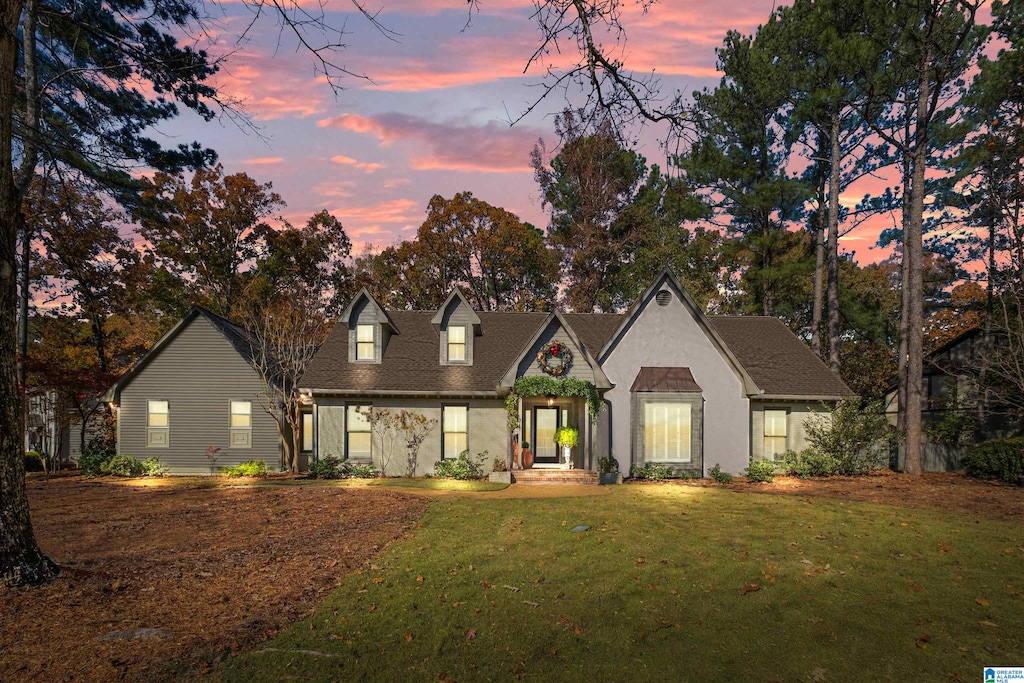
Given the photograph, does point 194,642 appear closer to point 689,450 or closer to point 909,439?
point 689,450

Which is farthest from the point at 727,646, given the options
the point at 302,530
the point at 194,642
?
the point at 302,530

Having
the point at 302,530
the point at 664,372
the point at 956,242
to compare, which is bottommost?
the point at 302,530

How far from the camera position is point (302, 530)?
12.4 metres

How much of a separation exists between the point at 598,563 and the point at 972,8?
2125 cm

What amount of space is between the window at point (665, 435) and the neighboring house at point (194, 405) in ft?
48.4

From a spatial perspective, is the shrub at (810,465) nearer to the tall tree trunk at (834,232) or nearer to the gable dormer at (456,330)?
the tall tree trunk at (834,232)

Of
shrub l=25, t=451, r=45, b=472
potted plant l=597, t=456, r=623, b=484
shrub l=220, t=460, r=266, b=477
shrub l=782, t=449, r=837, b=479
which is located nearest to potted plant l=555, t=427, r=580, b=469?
potted plant l=597, t=456, r=623, b=484

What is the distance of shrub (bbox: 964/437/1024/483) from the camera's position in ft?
61.2

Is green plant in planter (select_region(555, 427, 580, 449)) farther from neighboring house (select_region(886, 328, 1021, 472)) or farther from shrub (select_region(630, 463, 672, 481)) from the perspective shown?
neighboring house (select_region(886, 328, 1021, 472))

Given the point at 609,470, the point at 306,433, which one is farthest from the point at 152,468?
the point at 609,470

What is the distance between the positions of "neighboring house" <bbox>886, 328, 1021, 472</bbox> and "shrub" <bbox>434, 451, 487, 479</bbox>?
1690cm

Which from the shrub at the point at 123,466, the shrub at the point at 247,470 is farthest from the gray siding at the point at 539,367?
the shrub at the point at 123,466

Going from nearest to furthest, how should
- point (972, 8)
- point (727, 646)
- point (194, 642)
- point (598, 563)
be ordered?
point (194, 642)
point (727, 646)
point (598, 563)
point (972, 8)

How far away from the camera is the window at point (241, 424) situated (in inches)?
947
